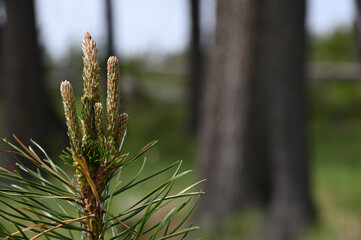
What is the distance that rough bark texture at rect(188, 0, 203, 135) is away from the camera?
14.0 meters

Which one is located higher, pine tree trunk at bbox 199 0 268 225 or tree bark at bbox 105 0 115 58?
tree bark at bbox 105 0 115 58

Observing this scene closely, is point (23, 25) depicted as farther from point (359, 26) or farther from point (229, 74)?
point (359, 26)

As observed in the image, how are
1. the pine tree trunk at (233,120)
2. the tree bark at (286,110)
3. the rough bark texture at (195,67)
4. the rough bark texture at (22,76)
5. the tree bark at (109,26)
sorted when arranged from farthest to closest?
1. the rough bark texture at (195,67)
2. the tree bark at (109,26)
3. the rough bark texture at (22,76)
4. the pine tree trunk at (233,120)
5. the tree bark at (286,110)

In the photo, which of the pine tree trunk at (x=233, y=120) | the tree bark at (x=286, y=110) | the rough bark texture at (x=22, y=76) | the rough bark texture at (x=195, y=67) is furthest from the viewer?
the rough bark texture at (x=195, y=67)

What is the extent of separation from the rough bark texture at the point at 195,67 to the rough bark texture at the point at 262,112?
7338mm

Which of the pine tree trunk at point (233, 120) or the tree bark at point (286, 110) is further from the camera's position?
the pine tree trunk at point (233, 120)

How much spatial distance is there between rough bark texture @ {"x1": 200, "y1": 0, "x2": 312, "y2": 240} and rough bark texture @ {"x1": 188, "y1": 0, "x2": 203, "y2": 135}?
734cm

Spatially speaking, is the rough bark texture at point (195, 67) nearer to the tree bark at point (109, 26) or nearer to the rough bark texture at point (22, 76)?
the tree bark at point (109, 26)

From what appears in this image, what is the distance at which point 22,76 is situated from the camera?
919 centimetres

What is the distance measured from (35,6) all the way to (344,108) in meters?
11.0

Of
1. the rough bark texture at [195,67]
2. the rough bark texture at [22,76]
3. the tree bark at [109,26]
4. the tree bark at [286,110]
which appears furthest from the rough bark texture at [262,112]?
the rough bark texture at [195,67]

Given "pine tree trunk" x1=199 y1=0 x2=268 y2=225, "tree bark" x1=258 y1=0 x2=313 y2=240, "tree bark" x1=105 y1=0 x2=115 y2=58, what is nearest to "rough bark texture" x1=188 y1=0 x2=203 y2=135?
"tree bark" x1=105 y1=0 x2=115 y2=58

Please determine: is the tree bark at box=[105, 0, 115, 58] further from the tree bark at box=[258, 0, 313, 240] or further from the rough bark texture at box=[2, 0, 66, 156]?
the tree bark at box=[258, 0, 313, 240]

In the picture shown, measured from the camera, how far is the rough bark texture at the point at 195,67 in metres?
14.0
